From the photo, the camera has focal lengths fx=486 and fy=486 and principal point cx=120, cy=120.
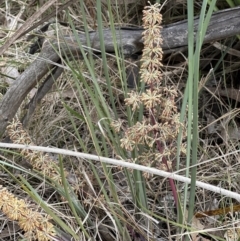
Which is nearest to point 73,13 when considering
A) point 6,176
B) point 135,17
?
point 135,17

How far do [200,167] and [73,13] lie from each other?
73 centimetres

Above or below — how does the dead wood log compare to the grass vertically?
above

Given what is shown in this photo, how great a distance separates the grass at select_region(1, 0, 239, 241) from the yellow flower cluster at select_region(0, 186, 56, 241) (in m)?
0.02

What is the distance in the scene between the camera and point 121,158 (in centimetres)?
83

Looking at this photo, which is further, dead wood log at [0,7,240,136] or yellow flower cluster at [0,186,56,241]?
dead wood log at [0,7,240,136]

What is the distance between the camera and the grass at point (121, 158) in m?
0.81

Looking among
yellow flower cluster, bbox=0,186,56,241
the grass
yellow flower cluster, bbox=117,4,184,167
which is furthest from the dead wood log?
yellow flower cluster, bbox=0,186,56,241

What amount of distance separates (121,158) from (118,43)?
0.41 metres

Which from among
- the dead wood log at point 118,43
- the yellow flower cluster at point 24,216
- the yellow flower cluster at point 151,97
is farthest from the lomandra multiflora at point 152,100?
the dead wood log at point 118,43

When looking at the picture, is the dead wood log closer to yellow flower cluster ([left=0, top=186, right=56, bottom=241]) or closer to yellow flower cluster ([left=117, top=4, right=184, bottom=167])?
yellow flower cluster ([left=117, top=4, right=184, bottom=167])

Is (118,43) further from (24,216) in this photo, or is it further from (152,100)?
(24,216)

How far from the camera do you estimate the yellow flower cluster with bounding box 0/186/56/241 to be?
0.71 metres

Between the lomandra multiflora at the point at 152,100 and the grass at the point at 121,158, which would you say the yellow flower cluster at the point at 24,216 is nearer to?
the grass at the point at 121,158

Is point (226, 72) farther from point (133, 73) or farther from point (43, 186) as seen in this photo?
point (43, 186)
